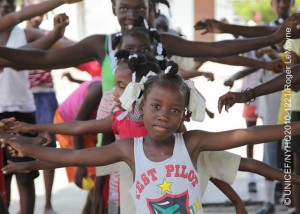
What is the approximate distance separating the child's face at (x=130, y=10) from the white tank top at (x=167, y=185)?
1178mm

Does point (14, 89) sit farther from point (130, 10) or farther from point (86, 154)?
point (86, 154)

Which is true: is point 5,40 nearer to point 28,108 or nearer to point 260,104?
point 28,108

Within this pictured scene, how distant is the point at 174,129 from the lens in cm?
354

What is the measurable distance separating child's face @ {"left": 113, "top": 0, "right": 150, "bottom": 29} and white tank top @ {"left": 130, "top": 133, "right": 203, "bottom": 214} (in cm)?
118

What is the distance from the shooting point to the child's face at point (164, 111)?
11.5 feet

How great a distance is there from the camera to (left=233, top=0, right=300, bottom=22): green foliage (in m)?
25.0

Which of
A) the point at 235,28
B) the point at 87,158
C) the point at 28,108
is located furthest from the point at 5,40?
the point at 87,158

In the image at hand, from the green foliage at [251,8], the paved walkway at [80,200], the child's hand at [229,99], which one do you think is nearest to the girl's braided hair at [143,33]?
the child's hand at [229,99]

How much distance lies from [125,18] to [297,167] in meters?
1.59

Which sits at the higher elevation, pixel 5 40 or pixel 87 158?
pixel 5 40

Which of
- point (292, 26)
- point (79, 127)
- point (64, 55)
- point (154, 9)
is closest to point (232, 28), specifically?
point (154, 9)

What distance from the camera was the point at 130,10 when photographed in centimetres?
451

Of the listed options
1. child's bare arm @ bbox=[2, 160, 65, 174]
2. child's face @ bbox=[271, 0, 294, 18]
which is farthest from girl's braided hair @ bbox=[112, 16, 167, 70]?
child's face @ bbox=[271, 0, 294, 18]

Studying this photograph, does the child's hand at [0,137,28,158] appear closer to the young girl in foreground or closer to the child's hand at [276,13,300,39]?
the young girl in foreground
